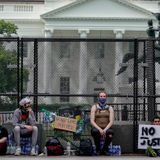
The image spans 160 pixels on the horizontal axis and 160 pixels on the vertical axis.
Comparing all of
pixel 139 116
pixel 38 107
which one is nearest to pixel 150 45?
pixel 139 116

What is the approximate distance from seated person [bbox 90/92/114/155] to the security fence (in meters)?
0.80

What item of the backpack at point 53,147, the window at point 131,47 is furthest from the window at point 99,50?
Answer: the backpack at point 53,147

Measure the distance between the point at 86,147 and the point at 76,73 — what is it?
2059 millimetres

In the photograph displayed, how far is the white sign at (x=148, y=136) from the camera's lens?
16453 millimetres

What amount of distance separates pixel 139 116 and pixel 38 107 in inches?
86.9

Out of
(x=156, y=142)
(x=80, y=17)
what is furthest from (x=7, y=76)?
(x=80, y=17)

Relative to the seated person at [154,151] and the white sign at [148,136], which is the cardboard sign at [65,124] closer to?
the white sign at [148,136]

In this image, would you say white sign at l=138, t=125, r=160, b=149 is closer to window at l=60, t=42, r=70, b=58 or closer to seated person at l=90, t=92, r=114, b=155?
seated person at l=90, t=92, r=114, b=155

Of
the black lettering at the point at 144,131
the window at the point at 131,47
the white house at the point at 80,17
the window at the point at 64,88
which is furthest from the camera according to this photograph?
the white house at the point at 80,17

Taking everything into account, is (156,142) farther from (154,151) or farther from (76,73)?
(76,73)

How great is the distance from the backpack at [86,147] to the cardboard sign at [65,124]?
0.75 meters

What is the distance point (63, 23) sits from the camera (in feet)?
291

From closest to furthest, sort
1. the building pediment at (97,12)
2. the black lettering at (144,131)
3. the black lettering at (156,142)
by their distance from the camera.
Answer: the black lettering at (156,142) → the black lettering at (144,131) → the building pediment at (97,12)

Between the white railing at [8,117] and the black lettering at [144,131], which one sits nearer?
the black lettering at [144,131]
